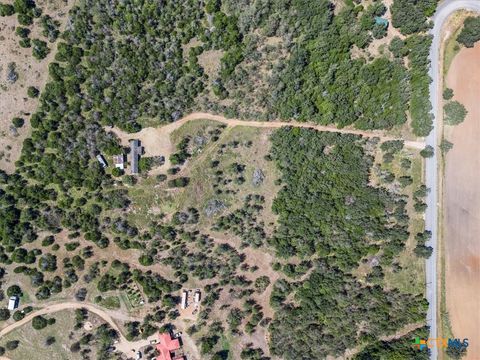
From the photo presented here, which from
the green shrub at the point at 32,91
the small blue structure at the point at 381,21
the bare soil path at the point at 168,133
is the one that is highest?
the small blue structure at the point at 381,21

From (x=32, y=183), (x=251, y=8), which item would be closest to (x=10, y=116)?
(x=32, y=183)

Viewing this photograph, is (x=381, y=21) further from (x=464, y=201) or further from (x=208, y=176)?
(x=208, y=176)

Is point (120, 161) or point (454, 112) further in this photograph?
point (120, 161)

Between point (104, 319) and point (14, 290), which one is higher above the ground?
point (14, 290)

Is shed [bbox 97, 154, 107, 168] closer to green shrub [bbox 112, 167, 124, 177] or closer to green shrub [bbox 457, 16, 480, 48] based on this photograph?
green shrub [bbox 112, 167, 124, 177]

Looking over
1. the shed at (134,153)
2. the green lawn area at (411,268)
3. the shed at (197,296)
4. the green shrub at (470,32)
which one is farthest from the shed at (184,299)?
the green shrub at (470,32)

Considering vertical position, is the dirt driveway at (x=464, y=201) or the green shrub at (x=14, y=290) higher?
the dirt driveway at (x=464, y=201)

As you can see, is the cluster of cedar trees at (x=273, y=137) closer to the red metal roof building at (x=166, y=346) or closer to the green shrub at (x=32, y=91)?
the green shrub at (x=32, y=91)

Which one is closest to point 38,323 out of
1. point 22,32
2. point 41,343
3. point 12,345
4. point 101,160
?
point 41,343
